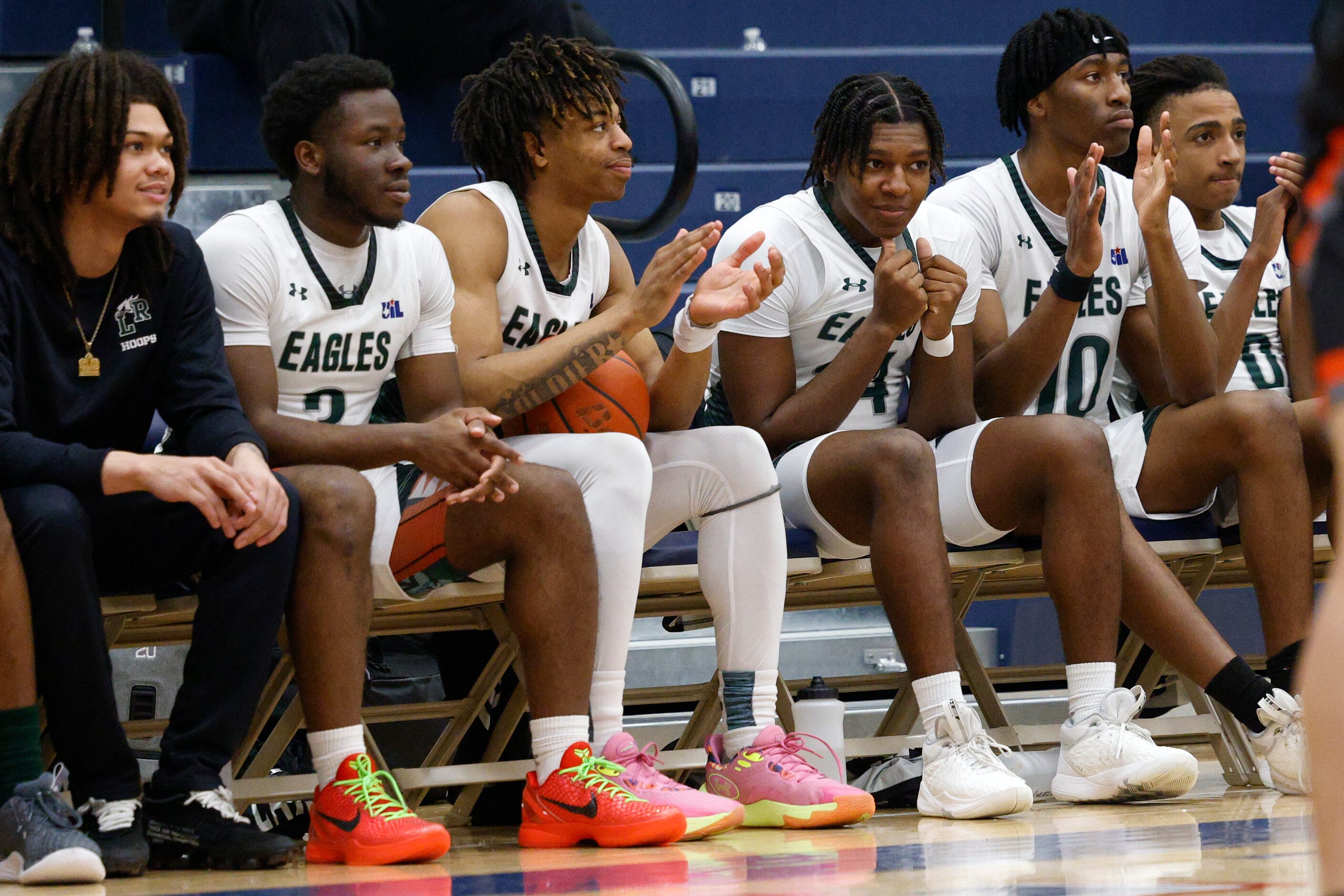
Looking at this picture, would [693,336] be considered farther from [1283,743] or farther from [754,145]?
[754,145]

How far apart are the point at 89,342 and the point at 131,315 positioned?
0.26ft

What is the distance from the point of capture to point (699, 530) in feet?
8.93

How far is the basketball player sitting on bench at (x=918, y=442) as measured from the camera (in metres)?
2.64

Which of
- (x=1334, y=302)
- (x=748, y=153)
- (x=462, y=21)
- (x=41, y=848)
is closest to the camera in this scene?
(x=1334, y=302)

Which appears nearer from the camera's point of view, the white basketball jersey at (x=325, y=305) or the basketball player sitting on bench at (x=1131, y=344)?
the white basketball jersey at (x=325, y=305)

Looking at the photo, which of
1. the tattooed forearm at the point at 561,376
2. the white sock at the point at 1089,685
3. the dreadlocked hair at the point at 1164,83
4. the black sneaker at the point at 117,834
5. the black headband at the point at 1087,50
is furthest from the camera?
the dreadlocked hair at the point at 1164,83

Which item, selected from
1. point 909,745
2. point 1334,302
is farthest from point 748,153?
point 1334,302

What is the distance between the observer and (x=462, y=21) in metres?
4.86

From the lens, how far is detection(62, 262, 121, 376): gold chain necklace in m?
2.32

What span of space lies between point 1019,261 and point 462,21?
2.23m

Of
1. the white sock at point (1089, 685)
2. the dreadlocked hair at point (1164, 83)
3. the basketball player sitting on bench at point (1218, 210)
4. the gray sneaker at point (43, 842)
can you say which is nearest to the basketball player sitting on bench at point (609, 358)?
the white sock at point (1089, 685)

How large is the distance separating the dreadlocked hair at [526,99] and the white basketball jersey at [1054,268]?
2.85ft

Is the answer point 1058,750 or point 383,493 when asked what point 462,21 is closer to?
point 383,493

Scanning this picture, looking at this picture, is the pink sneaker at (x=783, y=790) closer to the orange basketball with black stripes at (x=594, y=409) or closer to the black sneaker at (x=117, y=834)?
the orange basketball with black stripes at (x=594, y=409)
